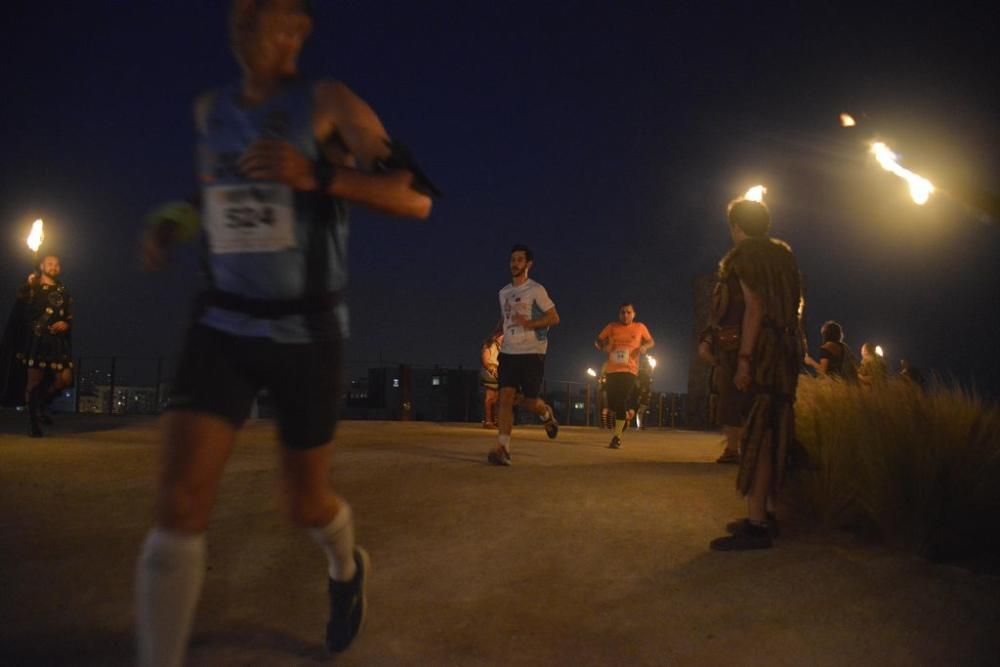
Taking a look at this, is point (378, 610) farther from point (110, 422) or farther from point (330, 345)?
point (110, 422)

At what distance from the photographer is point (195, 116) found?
2.58 meters

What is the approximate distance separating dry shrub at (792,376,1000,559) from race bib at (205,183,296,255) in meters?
3.36

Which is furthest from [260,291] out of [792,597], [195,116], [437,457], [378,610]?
[437,457]

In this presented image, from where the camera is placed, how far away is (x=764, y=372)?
4.28m

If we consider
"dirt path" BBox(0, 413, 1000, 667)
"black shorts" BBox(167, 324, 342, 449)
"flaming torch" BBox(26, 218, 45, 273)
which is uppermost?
"flaming torch" BBox(26, 218, 45, 273)

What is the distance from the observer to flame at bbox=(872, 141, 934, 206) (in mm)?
5688

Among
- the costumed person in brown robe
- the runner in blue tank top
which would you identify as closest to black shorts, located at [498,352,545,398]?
the costumed person in brown robe

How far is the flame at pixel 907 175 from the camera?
224 inches

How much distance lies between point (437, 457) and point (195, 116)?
503 cm

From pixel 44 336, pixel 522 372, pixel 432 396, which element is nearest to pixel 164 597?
pixel 522 372

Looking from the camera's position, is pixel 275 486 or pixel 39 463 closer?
pixel 275 486

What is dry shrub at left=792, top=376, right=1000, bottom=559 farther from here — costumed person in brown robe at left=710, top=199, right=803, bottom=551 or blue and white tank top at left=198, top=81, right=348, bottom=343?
blue and white tank top at left=198, top=81, right=348, bottom=343

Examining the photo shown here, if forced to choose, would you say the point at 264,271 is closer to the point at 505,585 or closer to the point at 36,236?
the point at 505,585

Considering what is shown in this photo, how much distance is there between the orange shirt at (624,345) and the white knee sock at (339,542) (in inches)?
309
